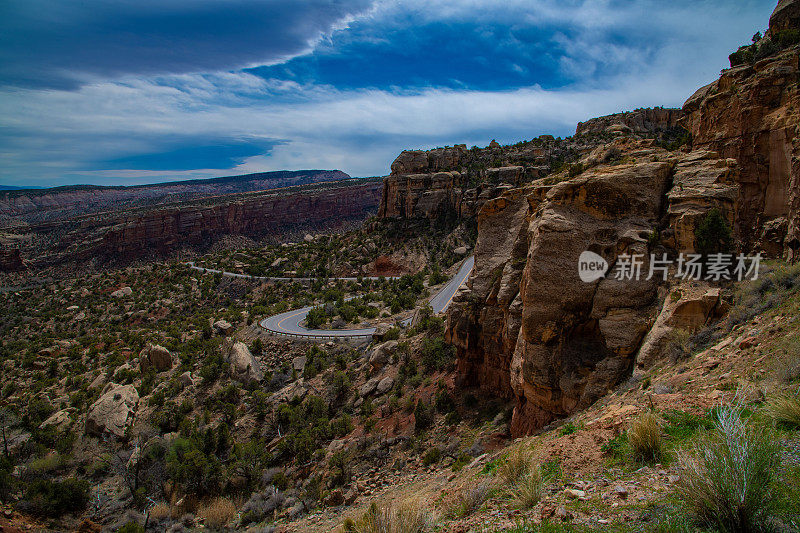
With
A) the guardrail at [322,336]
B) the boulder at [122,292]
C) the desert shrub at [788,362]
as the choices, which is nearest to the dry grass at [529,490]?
the desert shrub at [788,362]

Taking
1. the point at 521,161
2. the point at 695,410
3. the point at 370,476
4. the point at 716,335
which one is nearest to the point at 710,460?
the point at 695,410

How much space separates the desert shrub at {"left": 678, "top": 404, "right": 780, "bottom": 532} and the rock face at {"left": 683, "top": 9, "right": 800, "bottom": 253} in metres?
17.9

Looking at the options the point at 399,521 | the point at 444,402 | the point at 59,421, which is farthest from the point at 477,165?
the point at 399,521

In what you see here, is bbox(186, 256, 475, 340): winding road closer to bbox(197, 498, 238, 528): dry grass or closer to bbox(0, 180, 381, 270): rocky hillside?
bbox(197, 498, 238, 528): dry grass

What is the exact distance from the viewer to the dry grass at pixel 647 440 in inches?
260

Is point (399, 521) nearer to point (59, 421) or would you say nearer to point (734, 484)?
point (734, 484)

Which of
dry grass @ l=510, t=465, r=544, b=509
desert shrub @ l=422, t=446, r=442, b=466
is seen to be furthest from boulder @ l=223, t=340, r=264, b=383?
dry grass @ l=510, t=465, r=544, b=509

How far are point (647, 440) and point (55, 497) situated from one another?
23.4 metres

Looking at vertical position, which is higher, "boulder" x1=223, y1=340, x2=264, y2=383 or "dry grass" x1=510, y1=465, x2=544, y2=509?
"dry grass" x1=510, y1=465, x2=544, y2=509

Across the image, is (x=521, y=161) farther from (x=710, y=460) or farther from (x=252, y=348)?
(x=710, y=460)

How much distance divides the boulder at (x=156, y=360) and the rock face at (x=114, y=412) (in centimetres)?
439

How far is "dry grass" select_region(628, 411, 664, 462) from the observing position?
6.60 meters

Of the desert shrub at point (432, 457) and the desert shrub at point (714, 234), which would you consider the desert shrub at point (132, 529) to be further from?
the desert shrub at point (714, 234)

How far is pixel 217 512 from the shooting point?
17.2 metres
